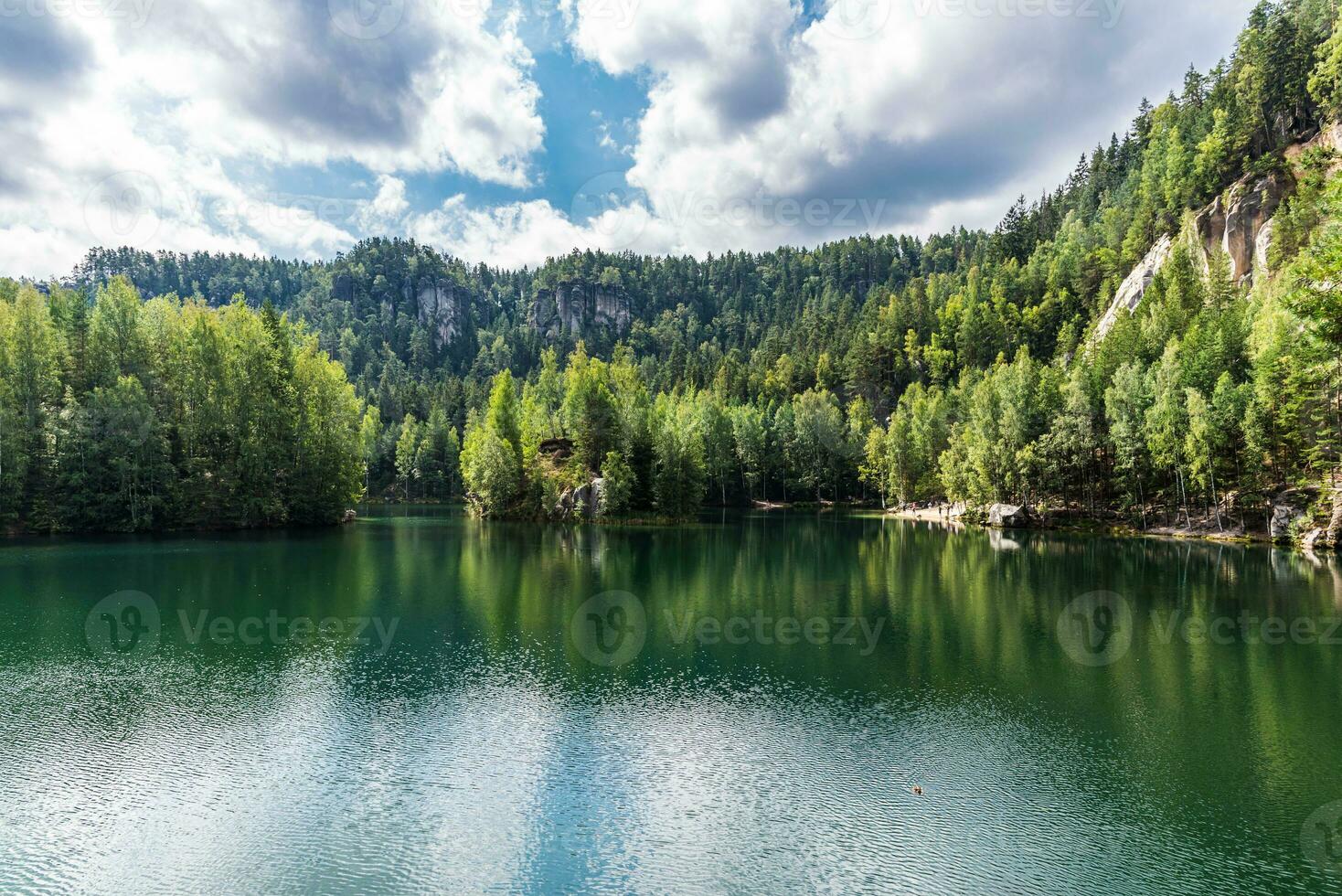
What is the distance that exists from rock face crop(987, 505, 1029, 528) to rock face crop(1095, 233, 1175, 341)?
29812 mm

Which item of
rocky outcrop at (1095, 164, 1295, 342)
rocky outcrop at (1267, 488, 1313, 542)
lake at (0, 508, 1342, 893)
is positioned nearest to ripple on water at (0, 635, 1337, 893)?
lake at (0, 508, 1342, 893)

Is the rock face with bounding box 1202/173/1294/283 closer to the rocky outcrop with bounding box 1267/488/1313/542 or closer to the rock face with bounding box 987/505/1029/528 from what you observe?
the rock face with bounding box 987/505/1029/528

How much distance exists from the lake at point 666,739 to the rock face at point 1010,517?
125 ft

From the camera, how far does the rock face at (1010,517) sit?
74750 mm

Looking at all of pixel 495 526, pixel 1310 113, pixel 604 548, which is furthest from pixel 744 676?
pixel 1310 113

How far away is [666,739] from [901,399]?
10174cm

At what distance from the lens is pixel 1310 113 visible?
85000 millimetres

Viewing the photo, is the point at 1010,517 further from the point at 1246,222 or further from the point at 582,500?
the point at 582,500

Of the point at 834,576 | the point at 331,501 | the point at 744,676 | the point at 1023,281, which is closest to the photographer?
the point at 744,676

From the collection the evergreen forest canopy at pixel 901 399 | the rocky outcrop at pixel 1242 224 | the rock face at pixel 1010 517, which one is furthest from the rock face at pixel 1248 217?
the rock face at pixel 1010 517

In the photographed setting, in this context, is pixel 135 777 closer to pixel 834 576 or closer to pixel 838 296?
pixel 834 576

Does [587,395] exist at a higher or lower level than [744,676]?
higher

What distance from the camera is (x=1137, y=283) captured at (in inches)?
3767

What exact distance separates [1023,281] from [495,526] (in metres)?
93.3
